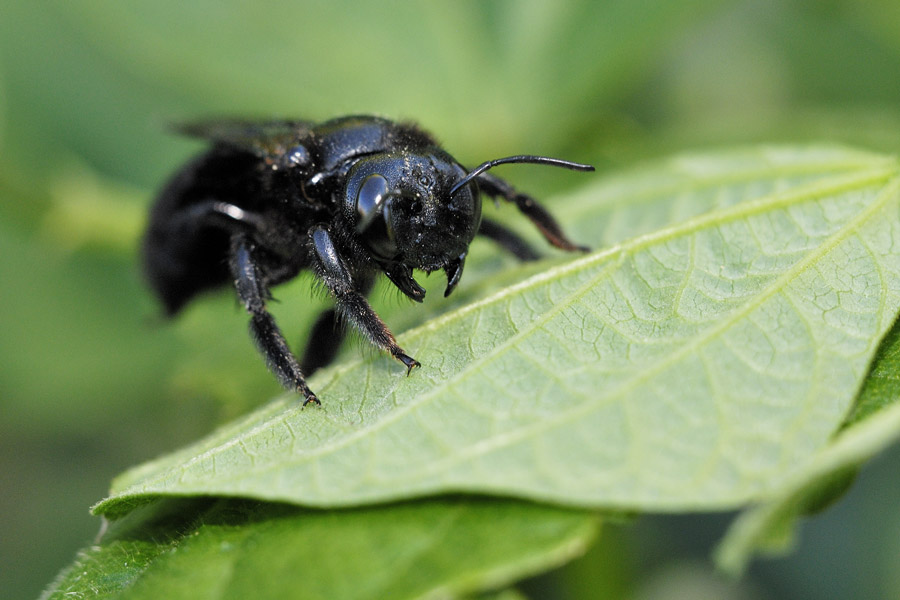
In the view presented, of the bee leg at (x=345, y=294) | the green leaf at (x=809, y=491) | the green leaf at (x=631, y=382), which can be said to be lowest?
the green leaf at (x=809, y=491)

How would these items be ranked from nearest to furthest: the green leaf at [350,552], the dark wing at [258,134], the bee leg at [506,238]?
1. the green leaf at [350,552]
2. the bee leg at [506,238]
3. the dark wing at [258,134]

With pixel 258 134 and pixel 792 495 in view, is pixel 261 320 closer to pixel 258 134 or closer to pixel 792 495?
pixel 258 134

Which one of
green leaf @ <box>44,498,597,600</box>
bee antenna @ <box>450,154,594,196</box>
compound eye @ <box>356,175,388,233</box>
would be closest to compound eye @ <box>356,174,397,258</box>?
compound eye @ <box>356,175,388,233</box>

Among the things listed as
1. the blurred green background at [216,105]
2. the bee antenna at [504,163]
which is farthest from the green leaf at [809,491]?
the blurred green background at [216,105]

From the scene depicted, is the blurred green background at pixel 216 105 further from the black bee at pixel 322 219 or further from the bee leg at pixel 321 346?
the bee leg at pixel 321 346

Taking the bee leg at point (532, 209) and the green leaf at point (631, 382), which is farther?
the bee leg at point (532, 209)

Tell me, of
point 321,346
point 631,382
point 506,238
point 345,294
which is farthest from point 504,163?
point 631,382

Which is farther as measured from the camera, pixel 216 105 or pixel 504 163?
pixel 216 105

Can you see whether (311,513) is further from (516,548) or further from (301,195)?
(301,195)
